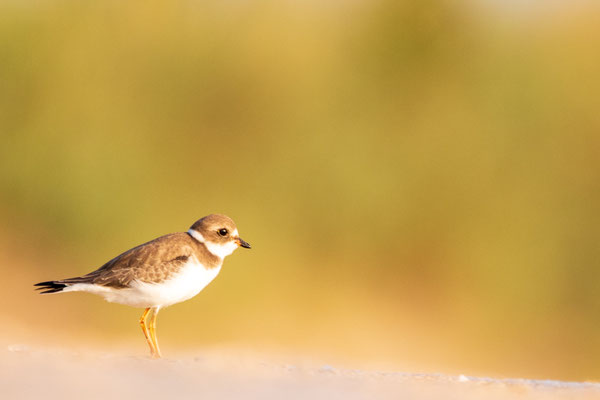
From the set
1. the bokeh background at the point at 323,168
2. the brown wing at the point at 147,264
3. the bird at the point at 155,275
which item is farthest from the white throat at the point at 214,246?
the bokeh background at the point at 323,168

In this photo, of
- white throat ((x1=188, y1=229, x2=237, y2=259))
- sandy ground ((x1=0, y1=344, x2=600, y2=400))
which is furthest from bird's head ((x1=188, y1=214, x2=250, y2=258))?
sandy ground ((x1=0, y1=344, x2=600, y2=400))

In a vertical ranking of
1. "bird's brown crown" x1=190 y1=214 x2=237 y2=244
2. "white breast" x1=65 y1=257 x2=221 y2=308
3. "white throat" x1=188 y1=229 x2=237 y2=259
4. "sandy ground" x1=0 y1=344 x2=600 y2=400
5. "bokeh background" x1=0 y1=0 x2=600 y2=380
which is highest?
"bokeh background" x1=0 y1=0 x2=600 y2=380

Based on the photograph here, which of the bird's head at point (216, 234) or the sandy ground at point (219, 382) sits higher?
the bird's head at point (216, 234)

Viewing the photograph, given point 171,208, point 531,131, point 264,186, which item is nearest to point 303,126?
point 264,186

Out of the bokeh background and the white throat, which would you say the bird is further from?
the bokeh background

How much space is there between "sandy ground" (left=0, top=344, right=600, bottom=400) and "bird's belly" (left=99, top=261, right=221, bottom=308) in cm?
74

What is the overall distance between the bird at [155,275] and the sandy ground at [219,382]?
0.79m

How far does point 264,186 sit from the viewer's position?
48.3ft

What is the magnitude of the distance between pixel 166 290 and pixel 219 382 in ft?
6.72

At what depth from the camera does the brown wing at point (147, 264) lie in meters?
7.04

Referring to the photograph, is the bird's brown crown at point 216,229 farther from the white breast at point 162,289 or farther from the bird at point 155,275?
the white breast at point 162,289

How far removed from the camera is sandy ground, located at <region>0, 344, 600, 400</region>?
4.49m

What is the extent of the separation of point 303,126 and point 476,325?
422cm

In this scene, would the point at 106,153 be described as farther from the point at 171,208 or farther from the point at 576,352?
the point at 576,352
